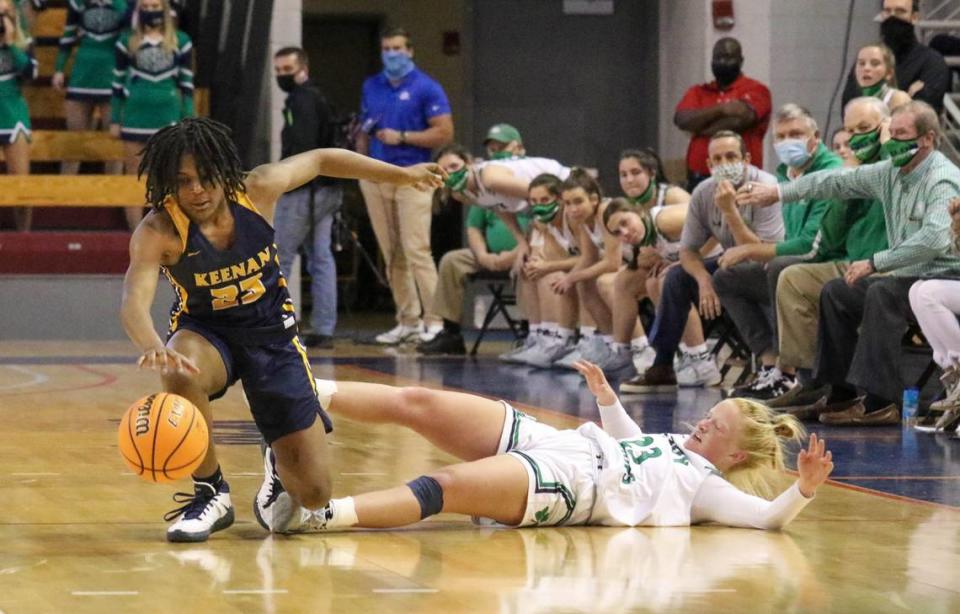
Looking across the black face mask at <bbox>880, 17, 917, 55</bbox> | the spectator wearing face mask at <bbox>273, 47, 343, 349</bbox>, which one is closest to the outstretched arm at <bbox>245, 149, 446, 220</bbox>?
the black face mask at <bbox>880, 17, 917, 55</bbox>

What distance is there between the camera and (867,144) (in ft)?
26.0

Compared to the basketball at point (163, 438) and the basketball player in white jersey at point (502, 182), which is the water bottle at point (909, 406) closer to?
the basketball player in white jersey at point (502, 182)

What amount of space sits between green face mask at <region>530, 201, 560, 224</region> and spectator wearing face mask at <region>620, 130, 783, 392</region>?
1.52 metres

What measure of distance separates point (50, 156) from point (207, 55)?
159cm

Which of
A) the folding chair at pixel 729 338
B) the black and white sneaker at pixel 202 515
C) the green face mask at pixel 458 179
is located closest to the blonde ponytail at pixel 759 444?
the black and white sneaker at pixel 202 515

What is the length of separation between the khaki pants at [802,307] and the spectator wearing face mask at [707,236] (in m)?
0.59

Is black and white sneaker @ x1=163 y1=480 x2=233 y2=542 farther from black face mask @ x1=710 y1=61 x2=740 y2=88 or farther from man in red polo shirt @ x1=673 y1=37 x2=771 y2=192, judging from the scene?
black face mask @ x1=710 y1=61 x2=740 y2=88

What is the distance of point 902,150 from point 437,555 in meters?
3.99

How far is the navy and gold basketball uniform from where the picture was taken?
14.9 ft

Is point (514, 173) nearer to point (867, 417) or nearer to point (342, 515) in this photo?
point (867, 417)

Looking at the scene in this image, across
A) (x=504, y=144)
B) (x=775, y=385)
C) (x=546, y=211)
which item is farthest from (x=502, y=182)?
(x=775, y=385)

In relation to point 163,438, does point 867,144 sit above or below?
above

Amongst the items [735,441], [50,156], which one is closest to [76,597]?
[735,441]

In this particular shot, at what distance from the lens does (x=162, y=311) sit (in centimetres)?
1301
